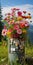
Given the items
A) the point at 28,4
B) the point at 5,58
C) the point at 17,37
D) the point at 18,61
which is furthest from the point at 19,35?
the point at 28,4

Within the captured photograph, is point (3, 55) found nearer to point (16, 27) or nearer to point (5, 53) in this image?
point (5, 53)

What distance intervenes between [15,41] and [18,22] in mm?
312

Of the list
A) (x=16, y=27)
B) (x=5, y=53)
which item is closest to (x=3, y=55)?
(x=5, y=53)

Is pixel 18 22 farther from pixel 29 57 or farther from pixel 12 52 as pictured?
pixel 29 57

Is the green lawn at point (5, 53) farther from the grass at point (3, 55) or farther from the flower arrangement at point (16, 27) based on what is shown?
the flower arrangement at point (16, 27)

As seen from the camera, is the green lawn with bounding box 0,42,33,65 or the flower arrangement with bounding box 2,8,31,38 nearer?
the flower arrangement with bounding box 2,8,31,38

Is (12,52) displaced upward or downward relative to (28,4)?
downward

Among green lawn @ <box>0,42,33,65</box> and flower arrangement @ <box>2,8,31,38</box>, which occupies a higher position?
flower arrangement @ <box>2,8,31,38</box>

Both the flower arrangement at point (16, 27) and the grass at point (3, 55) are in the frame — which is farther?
the grass at point (3, 55)

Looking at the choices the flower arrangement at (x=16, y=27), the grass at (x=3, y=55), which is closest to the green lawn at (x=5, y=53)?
the grass at (x=3, y=55)

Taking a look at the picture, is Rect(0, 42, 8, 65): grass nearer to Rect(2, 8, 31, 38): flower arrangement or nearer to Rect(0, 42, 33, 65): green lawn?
Rect(0, 42, 33, 65): green lawn

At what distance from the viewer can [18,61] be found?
4.39m

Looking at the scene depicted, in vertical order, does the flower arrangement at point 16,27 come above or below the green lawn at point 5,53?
above

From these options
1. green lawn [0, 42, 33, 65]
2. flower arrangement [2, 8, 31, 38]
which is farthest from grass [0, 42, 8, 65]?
flower arrangement [2, 8, 31, 38]
